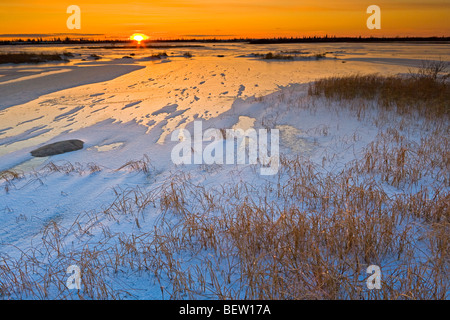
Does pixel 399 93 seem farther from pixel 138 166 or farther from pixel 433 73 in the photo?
pixel 138 166

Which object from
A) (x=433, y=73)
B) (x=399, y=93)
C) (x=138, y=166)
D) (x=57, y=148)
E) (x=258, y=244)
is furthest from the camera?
(x=433, y=73)

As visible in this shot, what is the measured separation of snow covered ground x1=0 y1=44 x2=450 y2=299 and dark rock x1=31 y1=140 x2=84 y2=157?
0.27 meters

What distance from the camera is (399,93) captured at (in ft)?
36.7

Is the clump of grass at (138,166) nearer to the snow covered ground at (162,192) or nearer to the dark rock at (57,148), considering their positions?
the snow covered ground at (162,192)

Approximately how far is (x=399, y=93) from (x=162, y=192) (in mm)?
10435

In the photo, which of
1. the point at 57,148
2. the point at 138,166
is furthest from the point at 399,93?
the point at 57,148

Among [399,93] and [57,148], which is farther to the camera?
[399,93]

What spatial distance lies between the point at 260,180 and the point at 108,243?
2726 mm

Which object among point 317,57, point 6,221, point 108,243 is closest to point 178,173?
point 108,243

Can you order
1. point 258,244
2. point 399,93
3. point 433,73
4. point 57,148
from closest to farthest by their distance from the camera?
1. point 258,244
2. point 57,148
3. point 399,93
4. point 433,73

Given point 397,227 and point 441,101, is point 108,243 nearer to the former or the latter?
point 397,227

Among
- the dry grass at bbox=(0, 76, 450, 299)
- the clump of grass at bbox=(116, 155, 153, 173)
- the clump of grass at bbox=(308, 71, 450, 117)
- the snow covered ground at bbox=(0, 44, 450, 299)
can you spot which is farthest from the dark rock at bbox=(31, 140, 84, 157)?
the clump of grass at bbox=(308, 71, 450, 117)

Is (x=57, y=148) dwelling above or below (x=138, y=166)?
above

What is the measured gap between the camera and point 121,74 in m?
22.5
